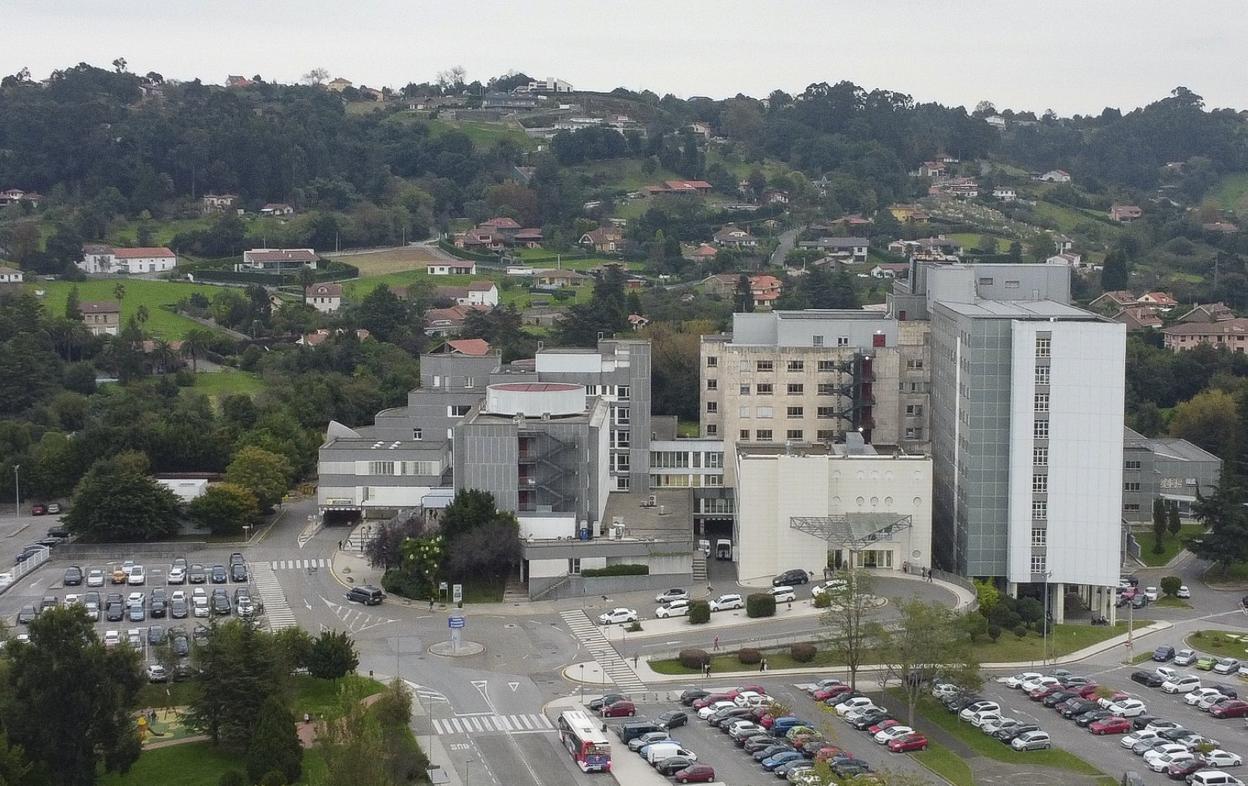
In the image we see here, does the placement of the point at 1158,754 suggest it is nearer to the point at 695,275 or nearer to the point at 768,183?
the point at 695,275

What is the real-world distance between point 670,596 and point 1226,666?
16.7 meters

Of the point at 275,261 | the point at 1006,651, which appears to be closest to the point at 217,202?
the point at 275,261

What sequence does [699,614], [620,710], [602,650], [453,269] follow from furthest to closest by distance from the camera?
[453,269] < [699,614] < [602,650] < [620,710]

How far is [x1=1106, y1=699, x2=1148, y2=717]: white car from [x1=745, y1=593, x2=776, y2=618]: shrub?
37.2 feet

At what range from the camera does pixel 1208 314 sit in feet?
337

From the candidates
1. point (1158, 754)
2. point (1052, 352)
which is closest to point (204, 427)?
point (1052, 352)

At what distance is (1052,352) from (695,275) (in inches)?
2894

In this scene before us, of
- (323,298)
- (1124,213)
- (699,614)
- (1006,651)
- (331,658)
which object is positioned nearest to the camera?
(331,658)

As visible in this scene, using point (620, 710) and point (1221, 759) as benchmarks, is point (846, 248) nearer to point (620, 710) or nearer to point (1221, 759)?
point (620, 710)

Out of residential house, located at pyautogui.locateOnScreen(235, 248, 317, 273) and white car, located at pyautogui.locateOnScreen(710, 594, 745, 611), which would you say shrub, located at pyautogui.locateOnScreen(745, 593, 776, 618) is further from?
residential house, located at pyautogui.locateOnScreen(235, 248, 317, 273)

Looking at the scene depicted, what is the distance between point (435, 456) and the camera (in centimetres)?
6231

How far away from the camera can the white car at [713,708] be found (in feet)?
137

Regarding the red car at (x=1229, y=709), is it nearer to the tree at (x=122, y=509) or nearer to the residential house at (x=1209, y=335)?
the tree at (x=122, y=509)

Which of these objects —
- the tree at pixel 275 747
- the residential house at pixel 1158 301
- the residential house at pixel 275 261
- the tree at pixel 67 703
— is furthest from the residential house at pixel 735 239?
the tree at pixel 67 703
